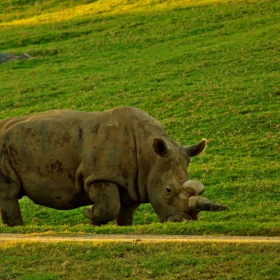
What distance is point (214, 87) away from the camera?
32500 millimetres

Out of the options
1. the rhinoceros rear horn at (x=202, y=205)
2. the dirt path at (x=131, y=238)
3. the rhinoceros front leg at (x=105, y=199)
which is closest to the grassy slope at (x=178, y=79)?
the rhinoceros rear horn at (x=202, y=205)

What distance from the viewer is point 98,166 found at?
55.4 feet

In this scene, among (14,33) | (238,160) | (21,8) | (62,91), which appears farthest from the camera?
(21,8)

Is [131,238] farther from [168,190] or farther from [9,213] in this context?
[9,213]

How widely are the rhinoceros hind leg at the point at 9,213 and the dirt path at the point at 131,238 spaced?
266 cm

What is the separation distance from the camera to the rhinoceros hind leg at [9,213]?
17672mm

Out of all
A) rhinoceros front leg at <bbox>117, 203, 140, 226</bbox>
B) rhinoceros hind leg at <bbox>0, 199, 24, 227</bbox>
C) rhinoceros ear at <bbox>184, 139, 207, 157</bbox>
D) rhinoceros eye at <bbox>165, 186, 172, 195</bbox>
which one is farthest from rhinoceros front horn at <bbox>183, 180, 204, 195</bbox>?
rhinoceros hind leg at <bbox>0, 199, 24, 227</bbox>

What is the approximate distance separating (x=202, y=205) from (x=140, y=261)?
136 inches

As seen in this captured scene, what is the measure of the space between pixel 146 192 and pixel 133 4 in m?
36.8

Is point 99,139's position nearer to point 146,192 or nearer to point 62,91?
point 146,192

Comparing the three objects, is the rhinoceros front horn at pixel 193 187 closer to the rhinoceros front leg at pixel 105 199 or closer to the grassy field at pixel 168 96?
the grassy field at pixel 168 96

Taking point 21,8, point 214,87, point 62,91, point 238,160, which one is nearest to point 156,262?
point 238,160

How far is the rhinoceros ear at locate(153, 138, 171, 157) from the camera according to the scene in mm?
16625

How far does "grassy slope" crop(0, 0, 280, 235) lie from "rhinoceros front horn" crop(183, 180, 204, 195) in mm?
724
